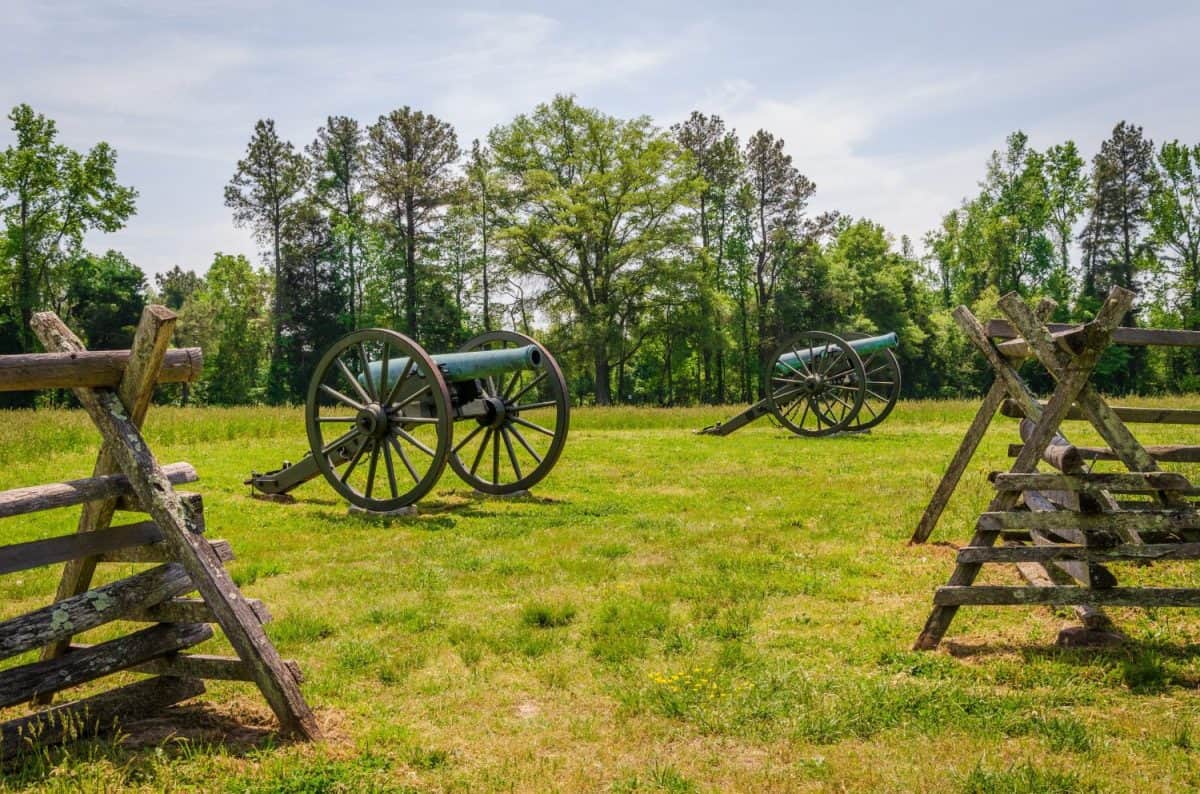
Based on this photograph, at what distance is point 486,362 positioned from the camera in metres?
9.78

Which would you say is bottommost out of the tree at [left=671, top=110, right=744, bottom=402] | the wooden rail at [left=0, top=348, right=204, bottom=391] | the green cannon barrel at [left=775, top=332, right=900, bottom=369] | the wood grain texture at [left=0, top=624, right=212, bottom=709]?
the wood grain texture at [left=0, top=624, right=212, bottom=709]

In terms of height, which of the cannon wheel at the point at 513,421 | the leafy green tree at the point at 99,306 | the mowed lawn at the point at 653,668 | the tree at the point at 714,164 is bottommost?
the mowed lawn at the point at 653,668

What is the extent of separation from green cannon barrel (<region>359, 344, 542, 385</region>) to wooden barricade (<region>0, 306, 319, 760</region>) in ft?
19.0

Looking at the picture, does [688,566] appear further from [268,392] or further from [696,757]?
[268,392]

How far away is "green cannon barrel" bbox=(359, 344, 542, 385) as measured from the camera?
9711 mm

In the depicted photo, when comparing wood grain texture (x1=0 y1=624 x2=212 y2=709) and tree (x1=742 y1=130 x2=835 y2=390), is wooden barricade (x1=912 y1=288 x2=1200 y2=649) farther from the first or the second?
tree (x1=742 y1=130 x2=835 y2=390)

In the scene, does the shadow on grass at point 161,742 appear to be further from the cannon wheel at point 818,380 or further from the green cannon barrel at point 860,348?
the green cannon barrel at point 860,348

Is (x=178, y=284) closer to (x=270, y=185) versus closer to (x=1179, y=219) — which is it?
(x=270, y=185)

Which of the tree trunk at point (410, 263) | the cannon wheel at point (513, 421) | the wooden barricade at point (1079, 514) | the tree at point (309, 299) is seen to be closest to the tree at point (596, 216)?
the tree trunk at point (410, 263)

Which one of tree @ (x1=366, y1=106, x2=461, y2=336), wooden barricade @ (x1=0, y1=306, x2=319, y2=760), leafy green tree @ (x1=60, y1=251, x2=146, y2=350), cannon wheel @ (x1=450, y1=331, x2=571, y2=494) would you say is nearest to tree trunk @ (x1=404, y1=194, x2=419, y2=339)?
tree @ (x1=366, y1=106, x2=461, y2=336)

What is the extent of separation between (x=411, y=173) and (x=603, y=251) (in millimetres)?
11014

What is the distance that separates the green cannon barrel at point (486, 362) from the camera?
31.9 ft

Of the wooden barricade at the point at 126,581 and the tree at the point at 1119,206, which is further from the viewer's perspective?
the tree at the point at 1119,206

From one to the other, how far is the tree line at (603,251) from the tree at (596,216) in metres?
0.10
